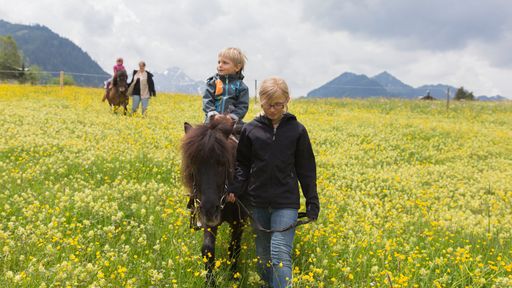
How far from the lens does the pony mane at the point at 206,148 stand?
4.57m

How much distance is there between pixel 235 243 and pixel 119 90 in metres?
18.2

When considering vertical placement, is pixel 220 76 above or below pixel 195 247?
above

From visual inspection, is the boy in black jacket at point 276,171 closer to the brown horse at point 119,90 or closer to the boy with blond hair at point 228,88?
the boy with blond hair at point 228,88

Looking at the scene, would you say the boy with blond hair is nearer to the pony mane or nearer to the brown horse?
the pony mane

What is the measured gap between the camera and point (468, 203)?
402 inches

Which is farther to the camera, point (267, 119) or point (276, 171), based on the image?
point (267, 119)

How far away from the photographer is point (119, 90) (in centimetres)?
2186

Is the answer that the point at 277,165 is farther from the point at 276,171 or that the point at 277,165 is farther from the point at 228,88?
the point at 228,88

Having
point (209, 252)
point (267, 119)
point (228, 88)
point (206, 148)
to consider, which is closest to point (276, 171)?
point (267, 119)

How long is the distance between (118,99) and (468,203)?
17.8 m

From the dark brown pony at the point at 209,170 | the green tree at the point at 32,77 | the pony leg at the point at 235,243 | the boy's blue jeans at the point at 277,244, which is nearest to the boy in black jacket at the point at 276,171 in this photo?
the boy's blue jeans at the point at 277,244

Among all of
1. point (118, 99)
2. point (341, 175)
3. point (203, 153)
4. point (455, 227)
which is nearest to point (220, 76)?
point (203, 153)

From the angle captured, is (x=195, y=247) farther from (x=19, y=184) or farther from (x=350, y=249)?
(x=19, y=184)

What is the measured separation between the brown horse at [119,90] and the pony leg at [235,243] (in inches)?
700
